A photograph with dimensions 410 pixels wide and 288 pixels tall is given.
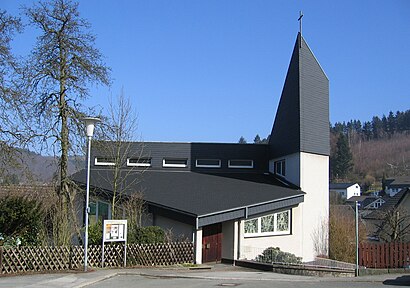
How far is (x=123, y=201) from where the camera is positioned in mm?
27109

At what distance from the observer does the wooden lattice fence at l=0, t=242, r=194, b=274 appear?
54.4 ft

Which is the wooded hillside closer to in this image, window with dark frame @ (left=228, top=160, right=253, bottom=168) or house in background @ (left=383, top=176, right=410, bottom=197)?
house in background @ (left=383, top=176, right=410, bottom=197)

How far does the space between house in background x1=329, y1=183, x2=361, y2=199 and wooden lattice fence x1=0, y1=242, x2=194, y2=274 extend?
9252cm

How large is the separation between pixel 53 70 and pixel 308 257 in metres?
Answer: 17.2

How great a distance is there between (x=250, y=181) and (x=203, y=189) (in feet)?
13.0

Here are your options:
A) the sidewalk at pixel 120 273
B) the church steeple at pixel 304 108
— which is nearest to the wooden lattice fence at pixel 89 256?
the sidewalk at pixel 120 273

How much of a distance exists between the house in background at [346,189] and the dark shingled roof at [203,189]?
8151cm

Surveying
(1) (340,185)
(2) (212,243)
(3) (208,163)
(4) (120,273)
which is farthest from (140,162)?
(1) (340,185)

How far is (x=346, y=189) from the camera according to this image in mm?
111062

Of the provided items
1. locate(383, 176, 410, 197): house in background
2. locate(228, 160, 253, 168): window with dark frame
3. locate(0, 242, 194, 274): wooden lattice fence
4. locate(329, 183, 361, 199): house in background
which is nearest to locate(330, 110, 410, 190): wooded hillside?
locate(329, 183, 361, 199): house in background

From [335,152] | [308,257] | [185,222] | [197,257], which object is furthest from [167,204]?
[335,152]

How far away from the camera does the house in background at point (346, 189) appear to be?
364 feet

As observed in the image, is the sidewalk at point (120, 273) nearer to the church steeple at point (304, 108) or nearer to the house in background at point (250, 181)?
the house in background at point (250, 181)

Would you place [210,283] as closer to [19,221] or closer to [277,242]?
[19,221]
